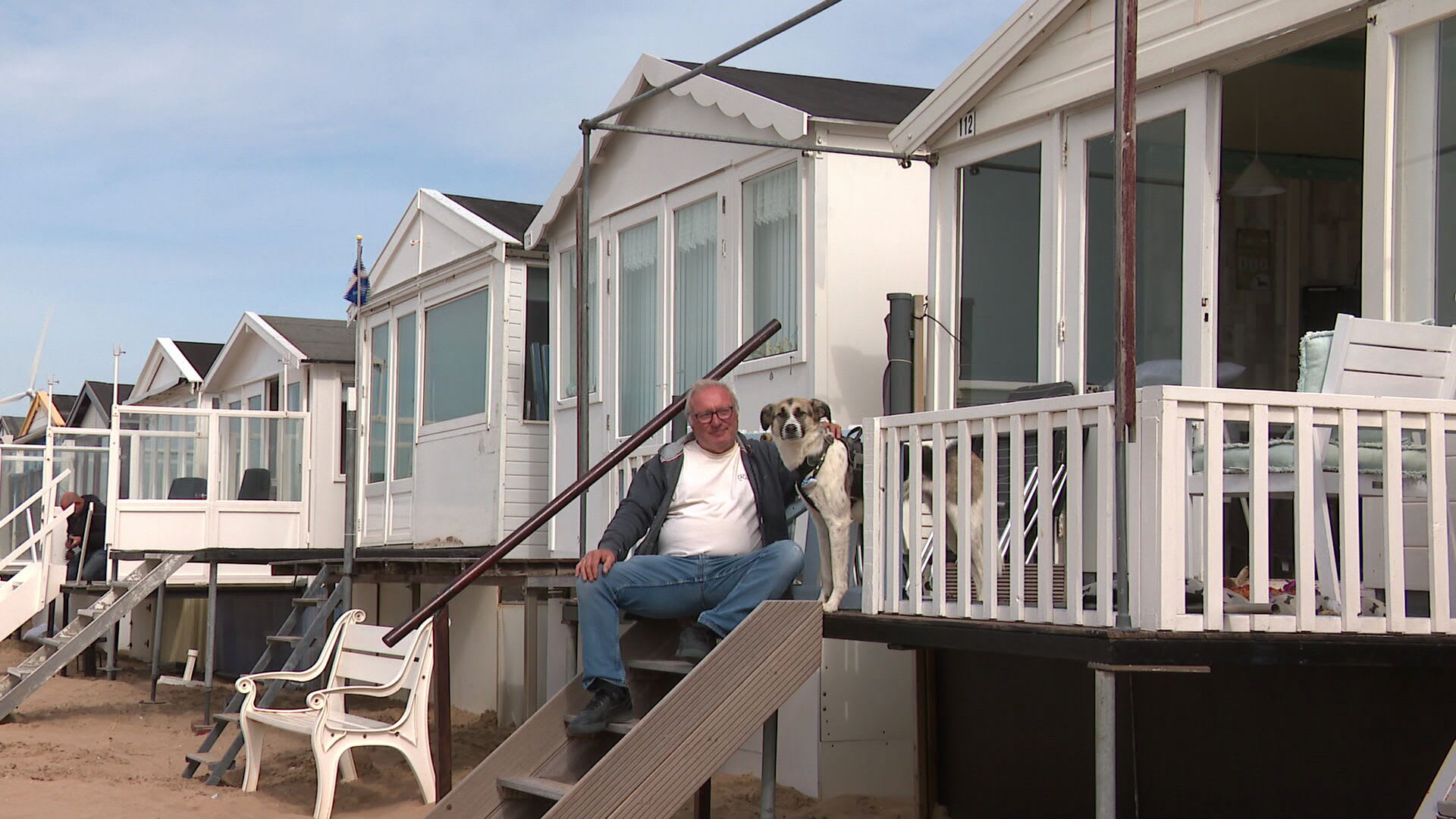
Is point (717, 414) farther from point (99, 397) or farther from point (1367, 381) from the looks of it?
point (99, 397)

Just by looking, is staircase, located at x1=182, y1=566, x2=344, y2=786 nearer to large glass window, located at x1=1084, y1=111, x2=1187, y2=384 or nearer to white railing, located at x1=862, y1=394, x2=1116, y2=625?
white railing, located at x1=862, y1=394, x2=1116, y2=625

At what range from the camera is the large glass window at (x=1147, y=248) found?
6.75 m

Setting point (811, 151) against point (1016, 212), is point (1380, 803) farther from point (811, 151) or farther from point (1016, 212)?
point (811, 151)

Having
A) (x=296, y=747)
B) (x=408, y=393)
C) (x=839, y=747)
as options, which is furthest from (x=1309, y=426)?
(x=408, y=393)

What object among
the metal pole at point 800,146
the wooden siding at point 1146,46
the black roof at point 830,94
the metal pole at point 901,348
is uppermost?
the black roof at point 830,94

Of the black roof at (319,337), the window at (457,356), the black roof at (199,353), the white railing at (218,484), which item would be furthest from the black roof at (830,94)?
the black roof at (199,353)

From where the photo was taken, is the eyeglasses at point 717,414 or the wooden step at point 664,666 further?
the eyeglasses at point 717,414

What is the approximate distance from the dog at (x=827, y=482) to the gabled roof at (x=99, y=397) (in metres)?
21.8

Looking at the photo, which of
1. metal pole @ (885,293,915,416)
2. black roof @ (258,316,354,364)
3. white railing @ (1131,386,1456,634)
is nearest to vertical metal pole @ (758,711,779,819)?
white railing @ (1131,386,1456,634)

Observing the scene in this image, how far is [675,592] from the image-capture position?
19.9ft

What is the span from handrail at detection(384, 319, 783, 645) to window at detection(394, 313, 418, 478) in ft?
23.1

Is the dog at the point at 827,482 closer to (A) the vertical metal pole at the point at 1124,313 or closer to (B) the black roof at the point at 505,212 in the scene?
(A) the vertical metal pole at the point at 1124,313

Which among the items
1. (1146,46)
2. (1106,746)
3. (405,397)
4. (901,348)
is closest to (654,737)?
(1106,746)

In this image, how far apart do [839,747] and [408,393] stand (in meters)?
7.24
